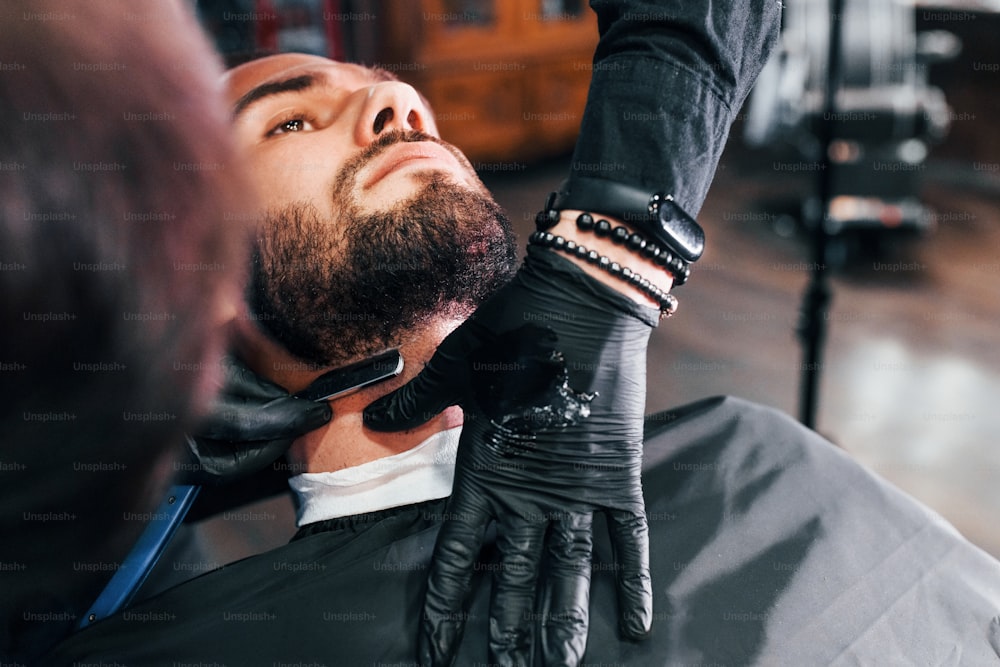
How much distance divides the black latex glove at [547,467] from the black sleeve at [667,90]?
0.46 feet

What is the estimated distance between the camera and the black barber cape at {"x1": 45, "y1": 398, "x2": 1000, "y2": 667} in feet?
3.02

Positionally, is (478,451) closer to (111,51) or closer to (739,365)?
(111,51)

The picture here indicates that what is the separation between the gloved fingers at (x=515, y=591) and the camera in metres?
0.90

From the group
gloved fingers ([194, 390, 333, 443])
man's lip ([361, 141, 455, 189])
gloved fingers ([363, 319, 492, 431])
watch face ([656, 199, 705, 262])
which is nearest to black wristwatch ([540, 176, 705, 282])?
watch face ([656, 199, 705, 262])

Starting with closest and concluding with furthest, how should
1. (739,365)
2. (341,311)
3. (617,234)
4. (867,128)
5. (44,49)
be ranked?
(44,49) < (617,234) < (341,311) < (739,365) < (867,128)

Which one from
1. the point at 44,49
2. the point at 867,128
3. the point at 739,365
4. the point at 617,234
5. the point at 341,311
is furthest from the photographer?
the point at 867,128

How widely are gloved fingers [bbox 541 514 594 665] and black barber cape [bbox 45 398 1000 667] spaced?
5 centimetres

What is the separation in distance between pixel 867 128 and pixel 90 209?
359 cm

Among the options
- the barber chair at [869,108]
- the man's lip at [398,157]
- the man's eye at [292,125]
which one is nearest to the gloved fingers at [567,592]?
the man's lip at [398,157]

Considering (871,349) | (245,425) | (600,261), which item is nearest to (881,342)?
(871,349)

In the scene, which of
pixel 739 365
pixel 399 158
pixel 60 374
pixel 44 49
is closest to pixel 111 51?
pixel 44 49

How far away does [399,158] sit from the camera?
1.16 meters

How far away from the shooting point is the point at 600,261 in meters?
0.92

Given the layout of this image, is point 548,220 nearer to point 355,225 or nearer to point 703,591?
point 355,225
